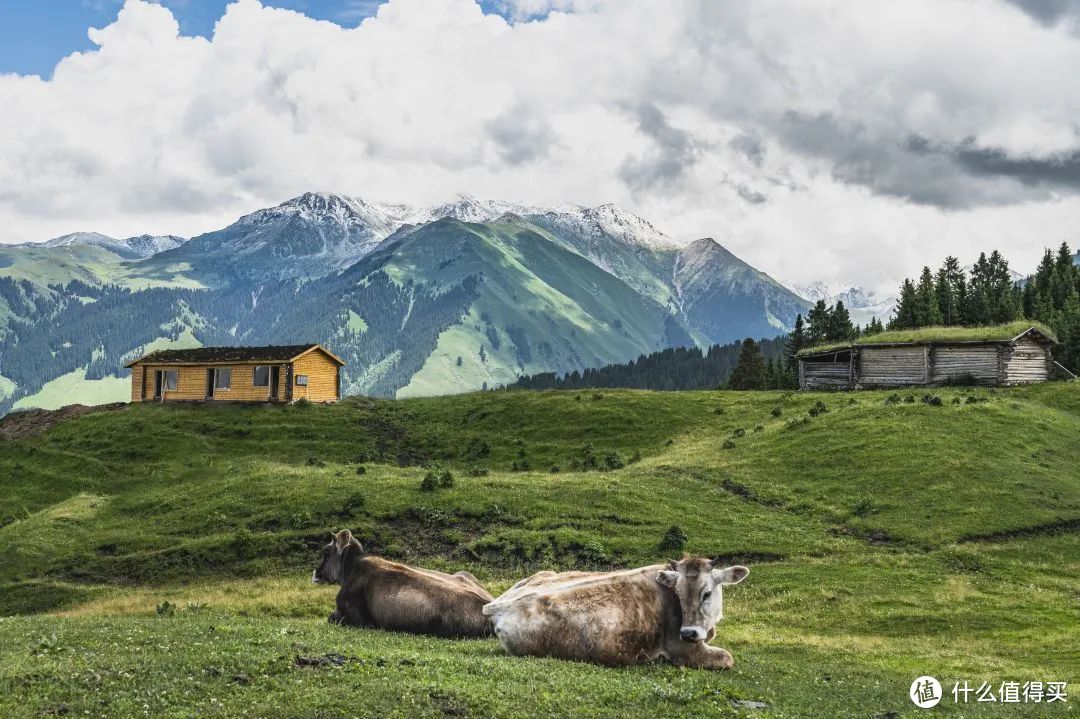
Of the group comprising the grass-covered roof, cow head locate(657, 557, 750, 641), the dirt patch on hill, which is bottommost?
cow head locate(657, 557, 750, 641)

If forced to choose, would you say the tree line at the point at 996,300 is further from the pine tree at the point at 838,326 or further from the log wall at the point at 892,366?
the log wall at the point at 892,366

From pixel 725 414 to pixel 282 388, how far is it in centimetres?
3841

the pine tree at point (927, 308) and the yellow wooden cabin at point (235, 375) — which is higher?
the pine tree at point (927, 308)

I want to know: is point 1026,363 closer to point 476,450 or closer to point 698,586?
point 476,450

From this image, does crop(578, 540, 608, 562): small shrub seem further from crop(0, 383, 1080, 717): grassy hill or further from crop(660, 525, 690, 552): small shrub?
crop(660, 525, 690, 552): small shrub

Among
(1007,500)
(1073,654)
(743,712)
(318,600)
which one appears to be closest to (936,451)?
(1007,500)

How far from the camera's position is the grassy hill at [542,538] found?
1325 centimetres

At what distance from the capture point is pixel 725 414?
63469 millimetres

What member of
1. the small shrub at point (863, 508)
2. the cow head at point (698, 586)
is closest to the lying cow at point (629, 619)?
the cow head at point (698, 586)

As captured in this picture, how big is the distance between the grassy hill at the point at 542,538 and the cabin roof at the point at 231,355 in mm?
5714

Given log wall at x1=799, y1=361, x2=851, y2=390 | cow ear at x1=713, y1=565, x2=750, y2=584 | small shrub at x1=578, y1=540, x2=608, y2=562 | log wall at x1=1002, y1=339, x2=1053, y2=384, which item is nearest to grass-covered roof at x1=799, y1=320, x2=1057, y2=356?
log wall at x1=1002, y1=339, x2=1053, y2=384

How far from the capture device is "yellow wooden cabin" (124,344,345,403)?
72562 mm

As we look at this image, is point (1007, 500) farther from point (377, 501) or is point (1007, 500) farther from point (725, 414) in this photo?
point (377, 501)

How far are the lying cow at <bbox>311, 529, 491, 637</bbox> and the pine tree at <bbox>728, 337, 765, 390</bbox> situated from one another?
288ft
